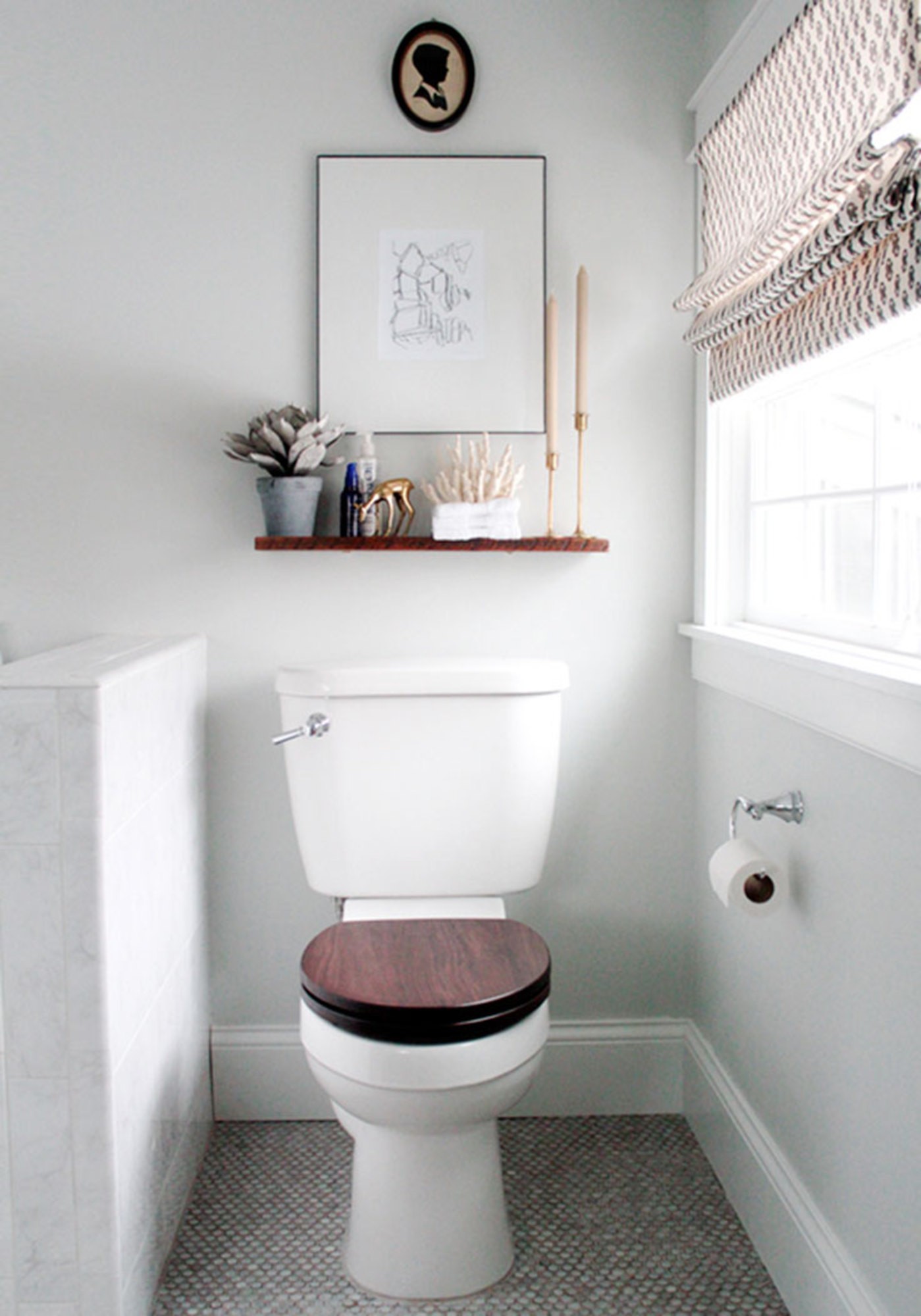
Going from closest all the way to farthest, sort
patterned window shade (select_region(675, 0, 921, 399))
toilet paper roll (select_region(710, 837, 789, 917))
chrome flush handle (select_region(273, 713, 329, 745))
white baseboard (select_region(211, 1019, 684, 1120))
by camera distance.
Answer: patterned window shade (select_region(675, 0, 921, 399)), toilet paper roll (select_region(710, 837, 789, 917)), chrome flush handle (select_region(273, 713, 329, 745)), white baseboard (select_region(211, 1019, 684, 1120))

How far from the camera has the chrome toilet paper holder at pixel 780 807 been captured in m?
1.55

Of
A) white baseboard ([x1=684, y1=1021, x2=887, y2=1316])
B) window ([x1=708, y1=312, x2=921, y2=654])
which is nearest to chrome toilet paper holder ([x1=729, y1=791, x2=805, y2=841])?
window ([x1=708, y1=312, x2=921, y2=654])

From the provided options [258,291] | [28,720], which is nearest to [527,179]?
[258,291]

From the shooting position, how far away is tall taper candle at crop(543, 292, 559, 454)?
2004 millimetres

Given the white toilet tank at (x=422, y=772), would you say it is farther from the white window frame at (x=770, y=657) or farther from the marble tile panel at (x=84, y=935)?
the marble tile panel at (x=84, y=935)

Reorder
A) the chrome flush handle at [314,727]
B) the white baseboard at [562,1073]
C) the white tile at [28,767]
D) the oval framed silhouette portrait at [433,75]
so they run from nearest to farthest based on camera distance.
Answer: the white tile at [28,767]
the chrome flush handle at [314,727]
the oval framed silhouette portrait at [433,75]
the white baseboard at [562,1073]

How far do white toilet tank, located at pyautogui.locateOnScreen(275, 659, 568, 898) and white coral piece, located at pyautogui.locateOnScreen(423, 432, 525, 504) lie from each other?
0.32 metres

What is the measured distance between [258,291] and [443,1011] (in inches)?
54.7

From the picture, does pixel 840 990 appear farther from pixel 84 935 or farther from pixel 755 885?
pixel 84 935

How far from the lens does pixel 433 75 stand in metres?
1.99

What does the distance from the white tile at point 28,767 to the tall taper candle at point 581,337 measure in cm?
113

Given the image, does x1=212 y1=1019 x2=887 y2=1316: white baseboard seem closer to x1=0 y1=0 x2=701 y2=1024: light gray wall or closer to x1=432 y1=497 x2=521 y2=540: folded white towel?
x1=0 y1=0 x2=701 y2=1024: light gray wall

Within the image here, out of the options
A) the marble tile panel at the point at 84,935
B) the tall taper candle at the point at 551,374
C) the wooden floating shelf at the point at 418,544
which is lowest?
the marble tile panel at the point at 84,935

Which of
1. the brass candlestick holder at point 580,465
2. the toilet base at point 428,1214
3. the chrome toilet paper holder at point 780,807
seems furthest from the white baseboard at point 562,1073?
the brass candlestick holder at point 580,465
